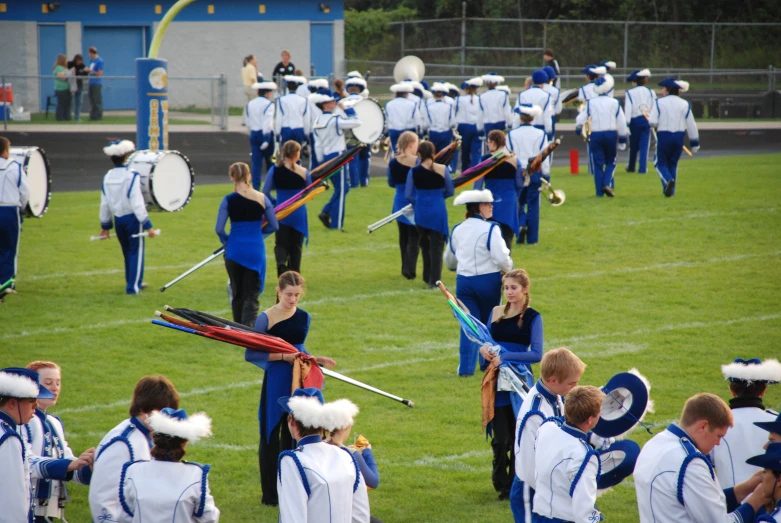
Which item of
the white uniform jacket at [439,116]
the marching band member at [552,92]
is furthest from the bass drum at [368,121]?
the marching band member at [552,92]

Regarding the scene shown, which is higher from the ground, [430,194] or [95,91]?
[95,91]

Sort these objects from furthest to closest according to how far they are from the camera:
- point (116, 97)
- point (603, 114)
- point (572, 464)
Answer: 1. point (116, 97)
2. point (603, 114)
3. point (572, 464)

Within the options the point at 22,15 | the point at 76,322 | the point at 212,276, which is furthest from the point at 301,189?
the point at 22,15

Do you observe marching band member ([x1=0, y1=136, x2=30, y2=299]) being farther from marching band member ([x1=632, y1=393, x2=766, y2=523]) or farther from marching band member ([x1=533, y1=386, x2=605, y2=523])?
marching band member ([x1=632, y1=393, x2=766, y2=523])

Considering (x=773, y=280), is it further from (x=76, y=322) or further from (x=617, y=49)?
(x=617, y=49)

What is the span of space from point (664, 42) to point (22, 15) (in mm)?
22229

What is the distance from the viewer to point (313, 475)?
435cm

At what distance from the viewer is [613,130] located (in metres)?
18.9

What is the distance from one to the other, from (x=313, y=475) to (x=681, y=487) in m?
1.57

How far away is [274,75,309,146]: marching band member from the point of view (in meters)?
19.6

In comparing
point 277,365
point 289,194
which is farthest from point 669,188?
point 277,365

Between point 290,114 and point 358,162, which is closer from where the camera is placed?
point 290,114

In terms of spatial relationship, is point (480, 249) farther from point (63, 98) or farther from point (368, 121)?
point (63, 98)

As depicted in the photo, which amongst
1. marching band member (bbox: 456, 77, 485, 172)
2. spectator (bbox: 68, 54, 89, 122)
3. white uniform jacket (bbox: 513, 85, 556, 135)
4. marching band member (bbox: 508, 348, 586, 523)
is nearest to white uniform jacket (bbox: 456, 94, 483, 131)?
marching band member (bbox: 456, 77, 485, 172)
